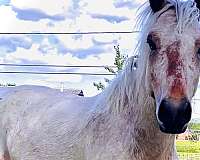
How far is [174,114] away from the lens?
2.41m

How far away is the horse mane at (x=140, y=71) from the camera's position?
2783mm

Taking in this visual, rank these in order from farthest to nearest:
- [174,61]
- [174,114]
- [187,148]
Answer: [187,148], [174,61], [174,114]

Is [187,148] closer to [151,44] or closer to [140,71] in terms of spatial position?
[140,71]

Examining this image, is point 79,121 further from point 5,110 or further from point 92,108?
point 5,110

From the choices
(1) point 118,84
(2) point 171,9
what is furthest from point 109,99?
(2) point 171,9

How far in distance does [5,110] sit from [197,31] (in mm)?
2497

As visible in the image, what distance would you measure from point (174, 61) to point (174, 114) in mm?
338

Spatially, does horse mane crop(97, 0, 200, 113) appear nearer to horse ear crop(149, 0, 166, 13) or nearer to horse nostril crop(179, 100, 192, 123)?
horse ear crop(149, 0, 166, 13)

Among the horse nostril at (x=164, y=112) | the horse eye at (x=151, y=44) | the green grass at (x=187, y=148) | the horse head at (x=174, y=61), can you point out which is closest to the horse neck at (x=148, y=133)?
the horse head at (x=174, y=61)

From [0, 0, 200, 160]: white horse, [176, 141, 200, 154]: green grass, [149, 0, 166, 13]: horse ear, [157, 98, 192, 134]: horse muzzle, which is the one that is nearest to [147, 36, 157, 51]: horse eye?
[0, 0, 200, 160]: white horse

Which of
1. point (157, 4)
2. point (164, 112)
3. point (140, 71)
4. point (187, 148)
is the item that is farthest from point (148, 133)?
point (187, 148)

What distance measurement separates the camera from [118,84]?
10.9 feet

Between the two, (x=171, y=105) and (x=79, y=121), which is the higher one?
(x=171, y=105)

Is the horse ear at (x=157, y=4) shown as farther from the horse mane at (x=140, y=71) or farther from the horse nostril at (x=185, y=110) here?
the horse nostril at (x=185, y=110)
